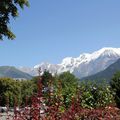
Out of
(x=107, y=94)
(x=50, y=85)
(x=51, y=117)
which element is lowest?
(x=51, y=117)

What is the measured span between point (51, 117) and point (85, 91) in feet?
49.3

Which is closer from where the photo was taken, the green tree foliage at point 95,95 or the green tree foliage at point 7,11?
the green tree foliage at point 95,95

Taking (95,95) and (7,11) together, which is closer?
(95,95)

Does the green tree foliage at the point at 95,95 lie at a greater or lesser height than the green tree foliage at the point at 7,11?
lesser

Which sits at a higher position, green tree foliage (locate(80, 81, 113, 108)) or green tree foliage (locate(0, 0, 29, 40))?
green tree foliage (locate(0, 0, 29, 40))

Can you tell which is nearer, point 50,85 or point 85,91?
point 50,85

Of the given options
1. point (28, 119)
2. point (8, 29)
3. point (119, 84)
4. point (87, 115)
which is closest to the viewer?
point (28, 119)

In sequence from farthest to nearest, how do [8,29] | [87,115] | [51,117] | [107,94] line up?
[8,29], [107,94], [87,115], [51,117]

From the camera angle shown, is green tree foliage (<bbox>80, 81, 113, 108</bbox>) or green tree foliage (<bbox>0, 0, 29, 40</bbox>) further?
green tree foliage (<bbox>0, 0, 29, 40</bbox>)

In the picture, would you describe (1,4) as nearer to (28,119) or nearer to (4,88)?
(28,119)

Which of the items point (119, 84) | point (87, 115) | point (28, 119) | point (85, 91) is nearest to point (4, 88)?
point (119, 84)

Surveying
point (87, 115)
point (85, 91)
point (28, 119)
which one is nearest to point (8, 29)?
point (85, 91)

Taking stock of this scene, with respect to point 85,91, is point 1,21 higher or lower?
higher

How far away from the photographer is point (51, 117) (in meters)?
6.05
